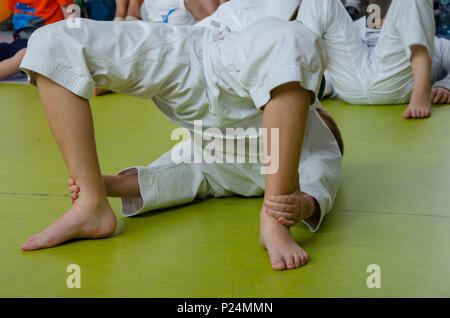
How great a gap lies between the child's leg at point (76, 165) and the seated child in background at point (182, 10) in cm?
215

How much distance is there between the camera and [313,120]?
1.33m

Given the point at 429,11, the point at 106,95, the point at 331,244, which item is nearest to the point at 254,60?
the point at 331,244

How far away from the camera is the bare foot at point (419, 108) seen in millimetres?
2152

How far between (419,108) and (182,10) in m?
1.54

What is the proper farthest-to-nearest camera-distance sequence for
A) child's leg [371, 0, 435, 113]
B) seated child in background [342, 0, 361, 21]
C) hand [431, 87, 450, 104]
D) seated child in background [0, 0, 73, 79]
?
seated child in background [0, 0, 73, 79] → seated child in background [342, 0, 361, 21] → hand [431, 87, 450, 104] → child's leg [371, 0, 435, 113]

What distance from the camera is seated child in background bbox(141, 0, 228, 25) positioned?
3.16 meters

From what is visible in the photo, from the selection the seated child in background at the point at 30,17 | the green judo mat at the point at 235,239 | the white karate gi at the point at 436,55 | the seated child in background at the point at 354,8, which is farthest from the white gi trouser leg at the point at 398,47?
the seated child in background at the point at 30,17

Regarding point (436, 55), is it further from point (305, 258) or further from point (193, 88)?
point (305, 258)

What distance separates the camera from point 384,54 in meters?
2.37

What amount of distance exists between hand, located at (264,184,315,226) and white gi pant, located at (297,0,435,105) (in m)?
1.39

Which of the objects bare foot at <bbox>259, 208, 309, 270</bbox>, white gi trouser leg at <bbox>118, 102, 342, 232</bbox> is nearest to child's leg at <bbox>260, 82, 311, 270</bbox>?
bare foot at <bbox>259, 208, 309, 270</bbox>

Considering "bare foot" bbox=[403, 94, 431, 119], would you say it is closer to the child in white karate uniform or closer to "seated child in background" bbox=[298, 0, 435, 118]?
"seated child in background" bbox=[298, 0, 435, 118]

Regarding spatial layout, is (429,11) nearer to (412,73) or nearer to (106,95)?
(412,73)

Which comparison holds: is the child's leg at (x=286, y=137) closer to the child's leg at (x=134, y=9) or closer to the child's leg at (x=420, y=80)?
the child's leg at (x=420, y=80)
